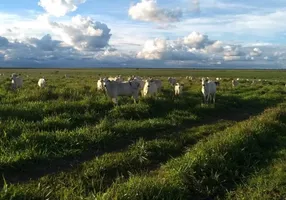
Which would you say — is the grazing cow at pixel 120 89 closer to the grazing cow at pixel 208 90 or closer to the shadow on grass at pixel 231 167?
the grazing cow at pixel 208 90

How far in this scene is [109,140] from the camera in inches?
434

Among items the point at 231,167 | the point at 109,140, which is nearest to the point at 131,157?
the point at 109,140

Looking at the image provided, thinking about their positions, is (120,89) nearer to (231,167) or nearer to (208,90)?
(208,90)

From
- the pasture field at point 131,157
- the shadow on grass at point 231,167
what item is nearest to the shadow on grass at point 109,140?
the pasture field at point 131,157

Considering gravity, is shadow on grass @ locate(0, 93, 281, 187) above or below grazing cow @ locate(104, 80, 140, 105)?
below

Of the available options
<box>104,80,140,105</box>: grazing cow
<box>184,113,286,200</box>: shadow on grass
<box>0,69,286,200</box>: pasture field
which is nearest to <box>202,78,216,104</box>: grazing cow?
<box>104,80,140,105</box>: grazing cow

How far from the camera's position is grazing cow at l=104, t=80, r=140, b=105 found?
18969 millimetres

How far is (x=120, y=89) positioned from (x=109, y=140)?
28.5 feet

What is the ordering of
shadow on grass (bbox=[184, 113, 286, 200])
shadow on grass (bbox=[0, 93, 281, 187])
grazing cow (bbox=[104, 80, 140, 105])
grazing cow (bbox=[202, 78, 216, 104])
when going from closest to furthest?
shadow on grass (bbox=[184, 113, 286, 200]) → shadow on grass (bbox=[0, 93, 281, 187]) → grazing cow (bbox=[104, 80, 140, 105]) → grazing cow (bbox=[202, 78, 216, 104])

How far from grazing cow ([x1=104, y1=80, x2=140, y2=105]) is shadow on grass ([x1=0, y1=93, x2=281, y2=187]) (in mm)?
2132

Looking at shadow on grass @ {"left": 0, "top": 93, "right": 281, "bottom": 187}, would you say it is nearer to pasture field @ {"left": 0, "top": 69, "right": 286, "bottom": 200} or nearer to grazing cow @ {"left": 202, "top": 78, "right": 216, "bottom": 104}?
pasture field @ {"left": 0, "top": 69, "right": 286, "bottom": 200}

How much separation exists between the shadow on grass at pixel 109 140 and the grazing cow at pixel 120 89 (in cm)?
213

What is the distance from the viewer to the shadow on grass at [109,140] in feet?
27.4

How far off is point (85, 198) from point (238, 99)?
1855 cm
